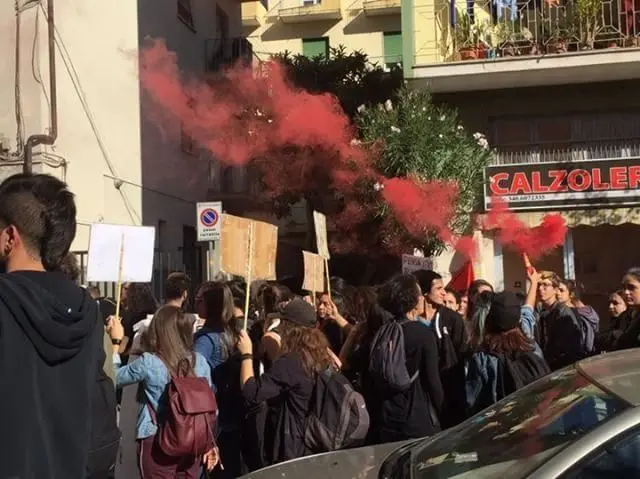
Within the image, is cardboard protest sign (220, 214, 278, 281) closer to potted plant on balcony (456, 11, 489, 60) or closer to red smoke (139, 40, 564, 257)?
red smoke (139, 40, 564, 257)

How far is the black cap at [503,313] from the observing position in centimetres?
489

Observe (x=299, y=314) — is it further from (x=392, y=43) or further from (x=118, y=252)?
(x=392, y=43)

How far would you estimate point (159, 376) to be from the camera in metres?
4.73

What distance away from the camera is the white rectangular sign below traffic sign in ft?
39.4

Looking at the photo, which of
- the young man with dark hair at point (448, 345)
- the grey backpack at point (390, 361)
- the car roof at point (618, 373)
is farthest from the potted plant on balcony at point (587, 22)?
the car roof at point (618, 373)

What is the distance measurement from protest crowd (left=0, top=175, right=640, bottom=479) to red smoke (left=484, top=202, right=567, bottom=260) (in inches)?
237

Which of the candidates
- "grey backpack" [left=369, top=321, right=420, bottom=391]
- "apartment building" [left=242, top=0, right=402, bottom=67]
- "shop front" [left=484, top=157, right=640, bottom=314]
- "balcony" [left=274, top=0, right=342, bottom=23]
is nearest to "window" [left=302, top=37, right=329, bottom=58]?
"apartment building" [left=242, top=0, right=402, bottom=67]

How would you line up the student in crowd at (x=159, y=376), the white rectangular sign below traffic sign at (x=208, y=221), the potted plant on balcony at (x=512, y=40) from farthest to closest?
the potted plant on balcony at (x=512, y=40) → the white rectangular sign below traffic sign at (x=208, y=221) → the student in crowd at (x=159, y=376)

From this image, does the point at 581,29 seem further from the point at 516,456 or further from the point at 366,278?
the point at 516,456

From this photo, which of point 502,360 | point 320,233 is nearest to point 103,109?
point 320,233

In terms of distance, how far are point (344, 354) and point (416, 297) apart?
85cm

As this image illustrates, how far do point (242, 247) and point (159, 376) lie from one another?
6.71 feet

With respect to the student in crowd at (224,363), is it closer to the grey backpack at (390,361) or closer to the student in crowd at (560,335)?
the grey backpack at (390,361)

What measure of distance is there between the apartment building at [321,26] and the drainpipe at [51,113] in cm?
1400
